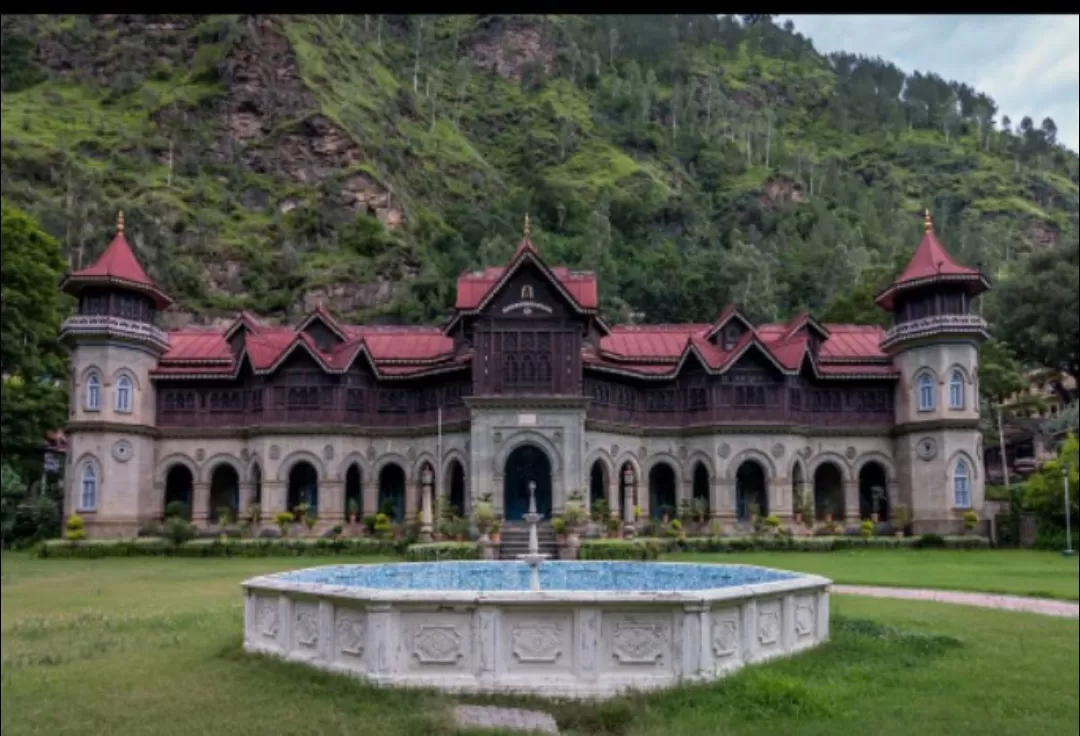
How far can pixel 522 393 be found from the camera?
35781mm

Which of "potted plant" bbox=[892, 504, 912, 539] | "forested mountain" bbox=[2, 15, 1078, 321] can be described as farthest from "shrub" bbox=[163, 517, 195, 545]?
"forested mountain" bbox=[2, 15, 1078, 321]

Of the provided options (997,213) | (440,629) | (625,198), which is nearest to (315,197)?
(625,198)

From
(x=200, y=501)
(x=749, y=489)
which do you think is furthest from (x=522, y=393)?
(x=200, y=501)

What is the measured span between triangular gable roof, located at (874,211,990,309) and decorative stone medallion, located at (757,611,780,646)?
2954cm

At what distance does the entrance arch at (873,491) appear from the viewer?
4047 cm

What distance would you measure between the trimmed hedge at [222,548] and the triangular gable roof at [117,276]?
953 cm

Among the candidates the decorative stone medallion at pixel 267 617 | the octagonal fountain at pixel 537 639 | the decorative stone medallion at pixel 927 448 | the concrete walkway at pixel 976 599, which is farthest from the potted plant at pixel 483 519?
the octagonal fountain at pixel 537 639

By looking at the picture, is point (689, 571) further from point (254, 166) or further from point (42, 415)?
point (254, 166)

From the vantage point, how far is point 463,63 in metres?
129

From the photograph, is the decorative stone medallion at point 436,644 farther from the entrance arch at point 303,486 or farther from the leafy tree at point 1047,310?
the leafy tree at point 1047,310

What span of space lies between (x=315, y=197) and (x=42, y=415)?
4635cm

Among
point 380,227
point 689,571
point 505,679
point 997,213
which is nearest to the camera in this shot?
point 505,679

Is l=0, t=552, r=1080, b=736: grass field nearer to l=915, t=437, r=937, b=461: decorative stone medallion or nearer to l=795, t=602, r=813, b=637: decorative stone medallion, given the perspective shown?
l=795, t=602, r=813, b=637: decorative stone medallion

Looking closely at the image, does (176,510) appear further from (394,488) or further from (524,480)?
(524,480)
